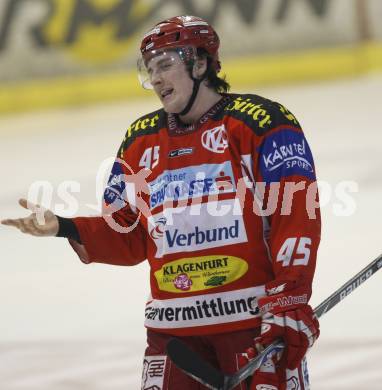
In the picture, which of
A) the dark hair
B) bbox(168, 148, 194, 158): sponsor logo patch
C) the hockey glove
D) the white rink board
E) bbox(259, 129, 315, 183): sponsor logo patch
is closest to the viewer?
the hockey glove

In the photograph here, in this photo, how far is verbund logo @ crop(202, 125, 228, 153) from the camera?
2.82 m

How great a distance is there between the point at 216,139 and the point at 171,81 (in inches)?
8.2

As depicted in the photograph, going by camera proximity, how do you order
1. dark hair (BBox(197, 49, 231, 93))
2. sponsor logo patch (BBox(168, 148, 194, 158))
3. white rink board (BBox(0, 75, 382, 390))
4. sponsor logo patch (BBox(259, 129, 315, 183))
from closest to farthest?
sponsor logo patch (BBox(259, 129, 315, 183)), sponsor logo patch (BBox(168, 148, 194, 158)), dark hair (BBox(197, 49, 231, 93)), white rink board (BBox(0, 75, 382, 390))

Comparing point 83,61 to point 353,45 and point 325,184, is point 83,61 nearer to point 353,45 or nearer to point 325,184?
point 353,45

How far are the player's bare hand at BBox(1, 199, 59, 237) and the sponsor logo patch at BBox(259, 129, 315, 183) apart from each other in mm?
611

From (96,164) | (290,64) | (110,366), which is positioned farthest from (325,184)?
(290,64)

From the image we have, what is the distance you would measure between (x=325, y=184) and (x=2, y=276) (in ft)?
7.45

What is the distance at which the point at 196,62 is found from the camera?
2955 mm

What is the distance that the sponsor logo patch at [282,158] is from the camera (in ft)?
9.00

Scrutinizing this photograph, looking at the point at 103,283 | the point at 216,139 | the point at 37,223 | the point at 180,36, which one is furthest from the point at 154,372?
the point at 103,283

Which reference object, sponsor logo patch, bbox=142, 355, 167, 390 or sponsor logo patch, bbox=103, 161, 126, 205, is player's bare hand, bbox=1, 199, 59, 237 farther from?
sponsor logo patch, bbox=142, 355, 167, 390

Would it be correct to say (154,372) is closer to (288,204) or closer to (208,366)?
(208,366)

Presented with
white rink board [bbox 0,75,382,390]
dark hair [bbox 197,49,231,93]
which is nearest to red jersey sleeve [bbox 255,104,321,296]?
dark hair [bbox 197,49,231,93]

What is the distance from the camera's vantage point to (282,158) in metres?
2.74
